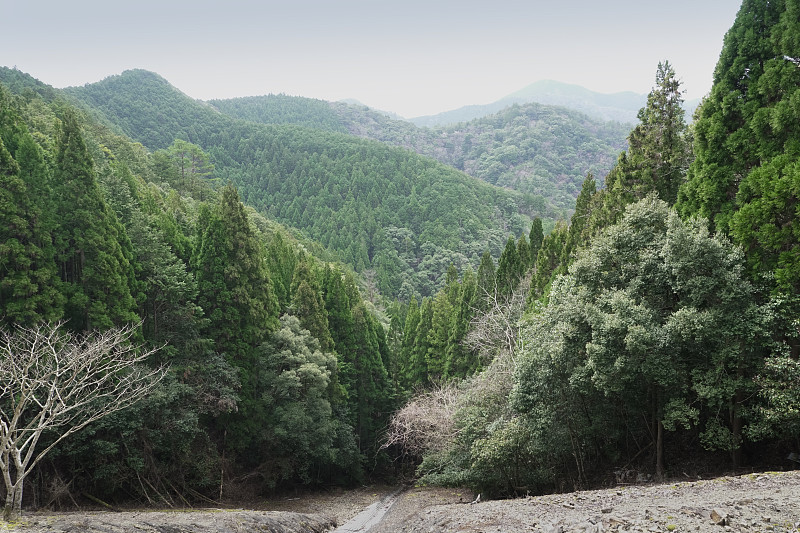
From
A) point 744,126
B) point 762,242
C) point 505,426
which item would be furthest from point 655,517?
point 744,126

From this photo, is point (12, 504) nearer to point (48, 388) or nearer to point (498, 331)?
point (48, 388)

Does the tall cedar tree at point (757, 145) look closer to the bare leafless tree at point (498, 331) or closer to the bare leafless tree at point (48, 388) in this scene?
the bare leafless tree at point (498, 331)

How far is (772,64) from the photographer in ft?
39.0

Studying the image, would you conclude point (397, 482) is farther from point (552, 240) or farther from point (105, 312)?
point (105, 312)

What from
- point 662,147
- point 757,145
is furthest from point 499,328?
point 757,145

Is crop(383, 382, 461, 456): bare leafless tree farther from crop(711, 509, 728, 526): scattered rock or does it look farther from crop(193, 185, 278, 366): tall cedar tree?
crop(711, 509, 728, 526): scattered rock

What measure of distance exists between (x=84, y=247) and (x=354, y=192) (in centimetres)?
10413

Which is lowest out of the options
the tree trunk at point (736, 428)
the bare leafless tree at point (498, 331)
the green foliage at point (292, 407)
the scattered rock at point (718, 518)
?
the green foliage at point (292, 407)

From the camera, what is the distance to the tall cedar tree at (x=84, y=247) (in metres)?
18.0

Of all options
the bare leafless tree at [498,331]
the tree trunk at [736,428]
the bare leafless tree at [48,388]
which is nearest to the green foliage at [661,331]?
the tree trunk at [736,428]

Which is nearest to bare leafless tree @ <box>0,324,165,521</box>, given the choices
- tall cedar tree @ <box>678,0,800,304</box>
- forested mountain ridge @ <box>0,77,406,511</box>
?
forested mountain ridge @ <box>0,77,406,511</box>

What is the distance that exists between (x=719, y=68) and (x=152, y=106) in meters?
177

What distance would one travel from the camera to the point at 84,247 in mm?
18219

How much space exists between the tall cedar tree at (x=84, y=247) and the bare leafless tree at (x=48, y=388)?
99 centimetres
